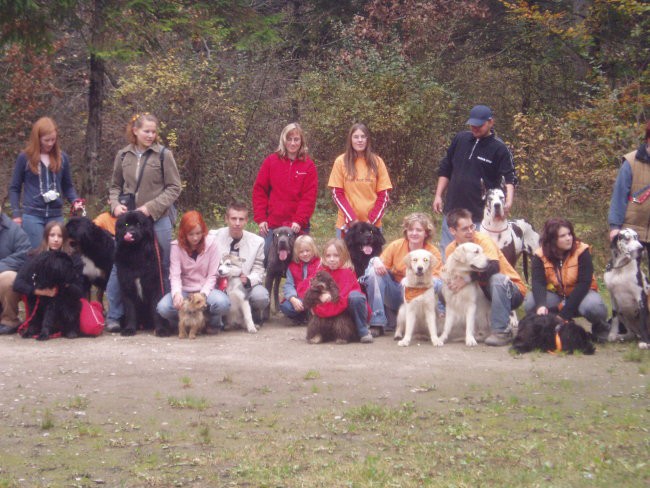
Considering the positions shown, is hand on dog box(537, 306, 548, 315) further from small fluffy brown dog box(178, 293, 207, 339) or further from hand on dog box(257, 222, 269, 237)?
small fluffy brown dog box(178, 293, 207, 339)

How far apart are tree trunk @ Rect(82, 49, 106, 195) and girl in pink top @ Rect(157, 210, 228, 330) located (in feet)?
16.9

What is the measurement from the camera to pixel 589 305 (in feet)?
26.5

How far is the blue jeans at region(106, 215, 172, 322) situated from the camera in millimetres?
8906

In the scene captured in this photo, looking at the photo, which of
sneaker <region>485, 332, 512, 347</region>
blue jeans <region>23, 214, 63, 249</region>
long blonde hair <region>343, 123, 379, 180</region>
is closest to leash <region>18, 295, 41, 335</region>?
blue jeans <region>23, 214, 63, 249</region>

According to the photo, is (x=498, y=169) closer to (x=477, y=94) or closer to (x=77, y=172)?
(x=77, y=172)

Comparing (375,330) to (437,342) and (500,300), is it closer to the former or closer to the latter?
(437,342)

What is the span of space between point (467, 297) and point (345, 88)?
9309 mm

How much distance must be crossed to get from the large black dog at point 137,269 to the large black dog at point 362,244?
1904 millimetres

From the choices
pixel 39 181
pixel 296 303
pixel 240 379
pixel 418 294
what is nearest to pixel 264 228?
pixel 296 303

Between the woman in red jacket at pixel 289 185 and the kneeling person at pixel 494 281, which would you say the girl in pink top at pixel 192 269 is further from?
the kneeling person at pixel 494 281

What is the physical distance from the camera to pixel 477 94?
20.7 meters

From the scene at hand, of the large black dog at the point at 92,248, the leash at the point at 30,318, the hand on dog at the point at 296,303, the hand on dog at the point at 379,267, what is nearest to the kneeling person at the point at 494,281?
the hand on dog at the point at 379,267

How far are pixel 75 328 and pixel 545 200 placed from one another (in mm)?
8656

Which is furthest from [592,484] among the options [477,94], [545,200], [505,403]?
[477,94]
